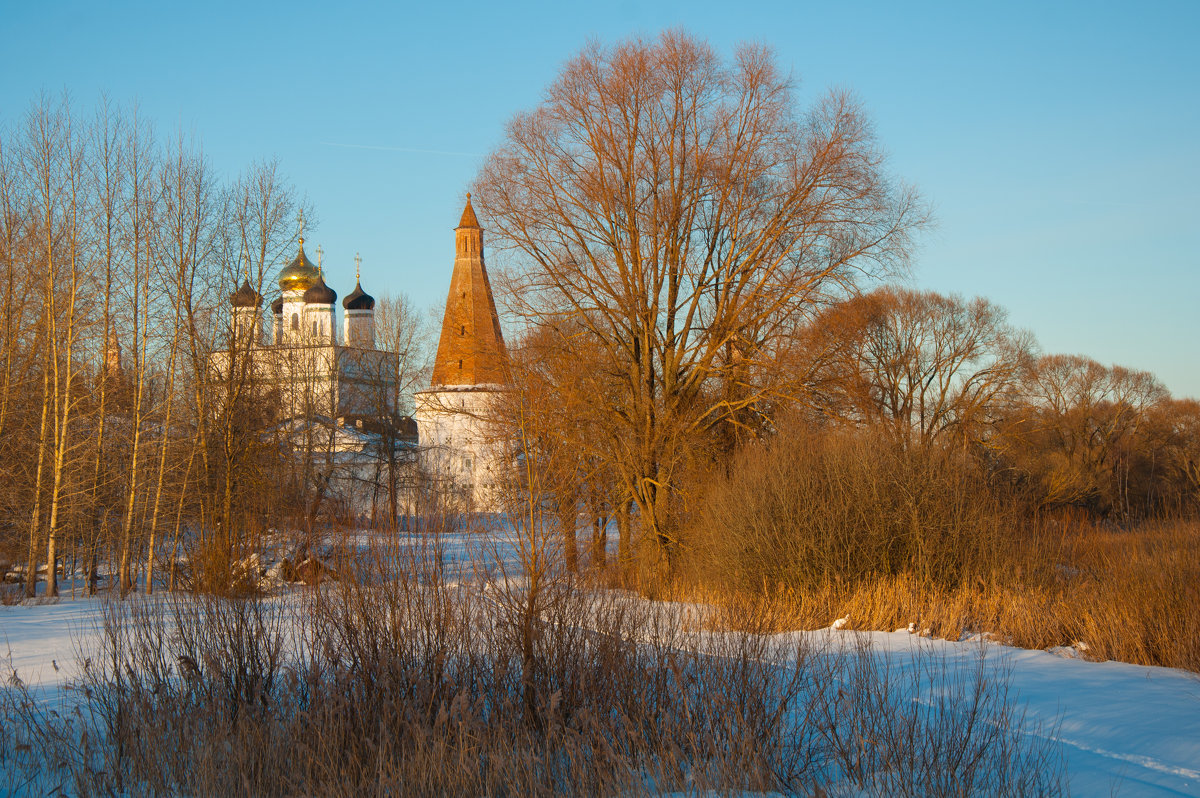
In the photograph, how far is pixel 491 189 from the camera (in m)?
Result: 18.8

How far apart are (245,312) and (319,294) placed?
39.1 metres

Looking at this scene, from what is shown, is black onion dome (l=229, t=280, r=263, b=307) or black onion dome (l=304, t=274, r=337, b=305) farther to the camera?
black onion dome (l=304, t=274, r=337, b=305)

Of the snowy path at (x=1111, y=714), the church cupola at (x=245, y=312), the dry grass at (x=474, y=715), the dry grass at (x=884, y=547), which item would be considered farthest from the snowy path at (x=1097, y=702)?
the church cupola at (x=245, y=312)

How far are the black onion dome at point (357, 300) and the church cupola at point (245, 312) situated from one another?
42.6 meters

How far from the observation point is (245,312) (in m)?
19.6

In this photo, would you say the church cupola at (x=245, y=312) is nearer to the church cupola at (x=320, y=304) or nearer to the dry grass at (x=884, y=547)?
the dry grass at (x=884, y=547)

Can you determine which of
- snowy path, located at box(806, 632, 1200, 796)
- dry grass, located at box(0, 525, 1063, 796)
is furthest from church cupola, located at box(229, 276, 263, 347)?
snowy path, located at box(806, 632, 1200, 796)

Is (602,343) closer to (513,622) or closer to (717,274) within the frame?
(717,274)

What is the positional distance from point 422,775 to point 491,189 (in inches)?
591

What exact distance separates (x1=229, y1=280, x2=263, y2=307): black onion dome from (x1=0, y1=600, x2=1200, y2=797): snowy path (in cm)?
969

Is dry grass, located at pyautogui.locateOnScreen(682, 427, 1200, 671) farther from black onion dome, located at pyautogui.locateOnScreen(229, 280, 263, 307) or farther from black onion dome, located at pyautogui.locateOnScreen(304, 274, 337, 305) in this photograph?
black onion dome, located at pyautogui.locateOnScreen(304, 274, 337, 305)

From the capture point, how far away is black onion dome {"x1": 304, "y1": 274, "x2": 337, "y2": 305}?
5672cm

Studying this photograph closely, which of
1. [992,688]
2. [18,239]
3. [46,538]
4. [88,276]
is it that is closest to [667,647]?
[992,688]

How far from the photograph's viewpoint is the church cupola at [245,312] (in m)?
18.8
